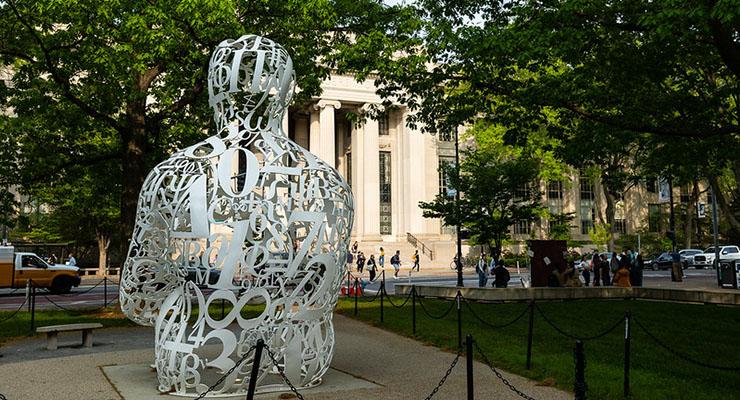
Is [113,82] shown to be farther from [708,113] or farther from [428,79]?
[708,113]

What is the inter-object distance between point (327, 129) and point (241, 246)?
1773 inches

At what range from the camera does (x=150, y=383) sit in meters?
9.57

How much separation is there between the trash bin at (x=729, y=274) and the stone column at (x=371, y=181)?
29782 millimetres

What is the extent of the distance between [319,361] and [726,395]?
5545 mm

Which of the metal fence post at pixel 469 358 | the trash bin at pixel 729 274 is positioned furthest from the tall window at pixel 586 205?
the metal fence post at pixel 469 358

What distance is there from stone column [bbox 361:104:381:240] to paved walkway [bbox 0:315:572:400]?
126 feet

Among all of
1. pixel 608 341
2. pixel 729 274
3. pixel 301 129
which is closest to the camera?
pixel 608 341

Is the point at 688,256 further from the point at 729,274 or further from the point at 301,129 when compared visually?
the point at 301,129

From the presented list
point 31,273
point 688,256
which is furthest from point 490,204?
point 688,256

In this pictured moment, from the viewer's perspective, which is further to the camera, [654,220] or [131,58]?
[654,220]

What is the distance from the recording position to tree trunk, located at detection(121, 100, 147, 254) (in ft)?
62.0

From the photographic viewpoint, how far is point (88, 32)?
1636 cm

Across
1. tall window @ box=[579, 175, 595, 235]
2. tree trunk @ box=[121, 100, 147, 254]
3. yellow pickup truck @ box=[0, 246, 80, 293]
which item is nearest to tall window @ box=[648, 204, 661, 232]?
tall window @ box=[579, 175, 595, 235]

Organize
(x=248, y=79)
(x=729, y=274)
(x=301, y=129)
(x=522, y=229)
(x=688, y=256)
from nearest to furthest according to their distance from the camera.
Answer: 1. (x=248, y=79)
2. (x=729, y=274)
3. (x=688, y=256)
4. (x=301, y=129)
5. (x=522, y=229)
